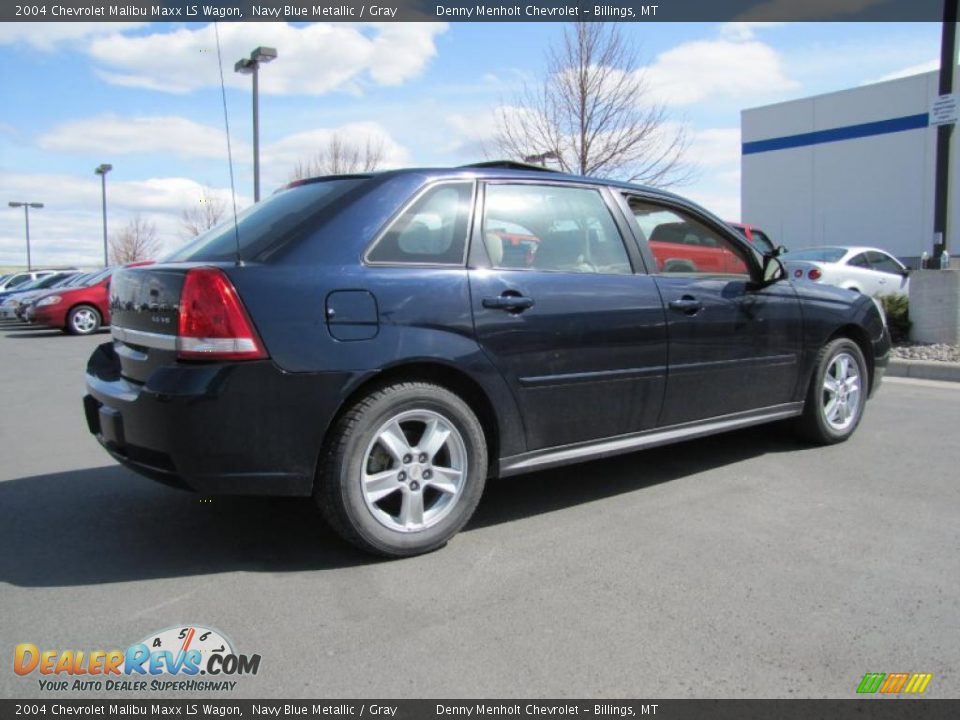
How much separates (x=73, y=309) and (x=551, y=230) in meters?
15.7

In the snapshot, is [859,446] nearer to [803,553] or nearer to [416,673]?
[803,553]

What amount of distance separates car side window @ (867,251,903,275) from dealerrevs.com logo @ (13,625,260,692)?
46.6ft

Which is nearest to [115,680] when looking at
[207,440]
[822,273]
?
[207,440]

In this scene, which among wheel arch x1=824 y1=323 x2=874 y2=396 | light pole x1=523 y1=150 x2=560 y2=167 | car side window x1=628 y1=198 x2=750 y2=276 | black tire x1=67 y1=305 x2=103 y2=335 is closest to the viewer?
car side window x1=628 y1=198 x2=750 y2=276

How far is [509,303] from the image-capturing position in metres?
3.55

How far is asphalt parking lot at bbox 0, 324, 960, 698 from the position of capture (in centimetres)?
247

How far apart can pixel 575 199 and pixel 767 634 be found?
232 cm

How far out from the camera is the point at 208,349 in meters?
2.99

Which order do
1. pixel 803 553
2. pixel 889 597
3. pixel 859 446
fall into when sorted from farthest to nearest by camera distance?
pixel 859 446, pixel 803 553, pixel 889 597

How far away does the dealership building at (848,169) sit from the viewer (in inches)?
1192

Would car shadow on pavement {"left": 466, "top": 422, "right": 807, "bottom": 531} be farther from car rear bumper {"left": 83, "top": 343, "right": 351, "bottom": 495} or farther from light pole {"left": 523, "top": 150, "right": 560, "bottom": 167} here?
light pole {"left": 523, "top": 150, "right": 560, "bottom": 167}

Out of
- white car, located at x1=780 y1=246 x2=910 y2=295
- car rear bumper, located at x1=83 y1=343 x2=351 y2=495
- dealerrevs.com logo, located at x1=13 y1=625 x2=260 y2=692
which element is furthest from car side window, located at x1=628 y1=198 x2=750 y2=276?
white car, located at x1=780 y1=246 x2=910 y2=295

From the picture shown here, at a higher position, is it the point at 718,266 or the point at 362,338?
the point at 718,266

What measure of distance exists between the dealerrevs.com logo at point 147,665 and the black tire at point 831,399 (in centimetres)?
394
